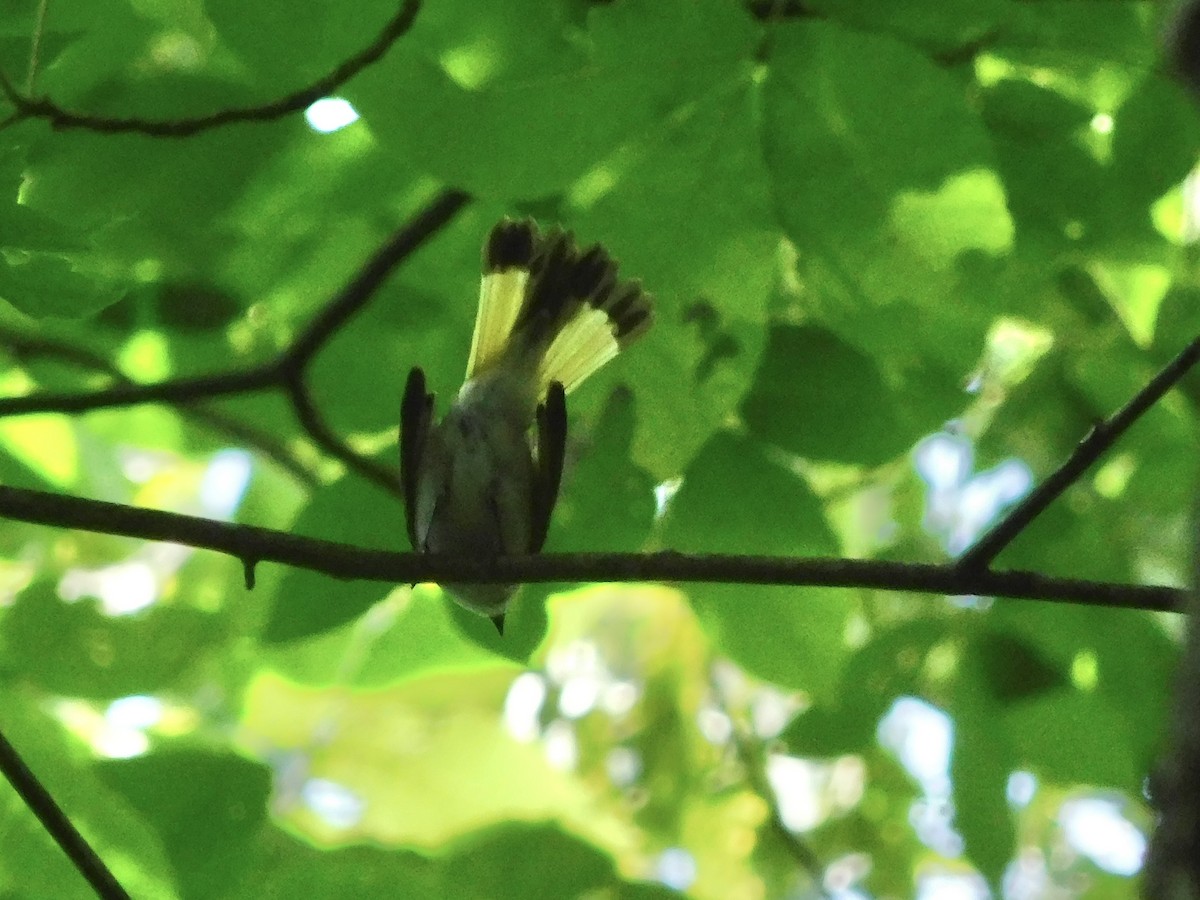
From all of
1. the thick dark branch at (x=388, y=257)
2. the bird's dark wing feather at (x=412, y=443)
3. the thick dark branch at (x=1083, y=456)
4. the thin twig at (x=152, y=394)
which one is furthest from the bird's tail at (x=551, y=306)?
the thick dark branch at (x=1083, y=456)

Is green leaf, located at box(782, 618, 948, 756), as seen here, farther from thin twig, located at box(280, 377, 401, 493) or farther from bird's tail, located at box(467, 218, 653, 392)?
thin twig, located at box(280, 377, 401, 493)

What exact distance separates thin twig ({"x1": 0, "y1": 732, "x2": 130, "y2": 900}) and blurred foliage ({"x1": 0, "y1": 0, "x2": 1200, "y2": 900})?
0.59 ft

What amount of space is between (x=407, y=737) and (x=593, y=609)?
38.4 inches

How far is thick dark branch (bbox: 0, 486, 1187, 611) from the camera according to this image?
1725 millimetres

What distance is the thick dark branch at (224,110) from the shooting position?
5.94ft

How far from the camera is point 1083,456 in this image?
169cm

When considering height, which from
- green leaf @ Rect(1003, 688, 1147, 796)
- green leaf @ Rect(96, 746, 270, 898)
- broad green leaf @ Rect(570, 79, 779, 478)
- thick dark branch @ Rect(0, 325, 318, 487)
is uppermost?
thick dark branch @ Rect(0, 325, 318, 487)

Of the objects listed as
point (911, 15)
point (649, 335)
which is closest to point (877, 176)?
point (911, 15)

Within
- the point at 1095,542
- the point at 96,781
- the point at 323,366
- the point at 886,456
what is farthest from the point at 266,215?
the point at 1095,542

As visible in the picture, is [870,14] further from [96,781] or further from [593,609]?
[593,609]

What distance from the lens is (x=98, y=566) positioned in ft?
10.9

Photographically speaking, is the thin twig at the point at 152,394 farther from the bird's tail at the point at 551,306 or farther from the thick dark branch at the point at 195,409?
the bird's tail at the point at 551,306

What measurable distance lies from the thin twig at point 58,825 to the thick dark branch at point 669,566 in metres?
0.34

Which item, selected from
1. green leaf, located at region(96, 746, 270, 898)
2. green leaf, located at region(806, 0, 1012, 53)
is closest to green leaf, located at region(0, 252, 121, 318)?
green leaf, located at region(96, 746, 270, 898)
